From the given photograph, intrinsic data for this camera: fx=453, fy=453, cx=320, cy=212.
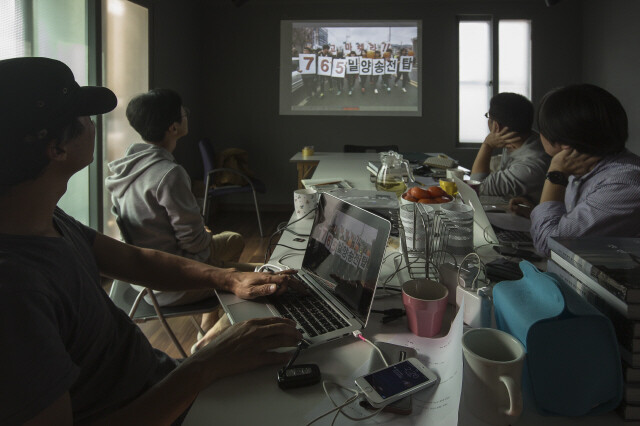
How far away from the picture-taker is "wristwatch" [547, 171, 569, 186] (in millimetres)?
1759

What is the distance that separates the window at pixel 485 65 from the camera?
5.34 m

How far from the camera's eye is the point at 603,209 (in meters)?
1.45

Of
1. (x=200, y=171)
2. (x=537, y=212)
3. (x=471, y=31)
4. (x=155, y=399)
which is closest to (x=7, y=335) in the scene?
(x=155, y=399)

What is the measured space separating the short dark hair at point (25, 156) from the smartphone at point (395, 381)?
665mm

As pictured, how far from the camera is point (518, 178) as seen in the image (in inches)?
98.1

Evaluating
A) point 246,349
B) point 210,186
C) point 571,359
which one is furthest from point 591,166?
point 210,186

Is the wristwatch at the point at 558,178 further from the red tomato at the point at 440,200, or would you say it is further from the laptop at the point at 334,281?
the laptop at the point at 334,281

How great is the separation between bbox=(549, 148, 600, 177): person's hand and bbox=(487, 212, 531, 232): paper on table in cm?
27

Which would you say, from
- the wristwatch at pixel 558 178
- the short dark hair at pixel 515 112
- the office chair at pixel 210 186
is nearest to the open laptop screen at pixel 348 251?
the wristwatch at pixel 558 178

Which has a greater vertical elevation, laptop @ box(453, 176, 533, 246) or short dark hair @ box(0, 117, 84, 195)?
short dark hair @ box(0, 117, 84, 195)

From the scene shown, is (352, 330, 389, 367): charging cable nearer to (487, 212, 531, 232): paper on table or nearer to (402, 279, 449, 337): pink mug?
(402, 279, 449, 337): pink mug

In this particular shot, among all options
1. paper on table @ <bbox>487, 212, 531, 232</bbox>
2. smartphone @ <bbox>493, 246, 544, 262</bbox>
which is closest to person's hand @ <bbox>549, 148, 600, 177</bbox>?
paper on table @ <bbox>487, 212, 531, 232</bbox>

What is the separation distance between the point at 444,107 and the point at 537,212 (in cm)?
410

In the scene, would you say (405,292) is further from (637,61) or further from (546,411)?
(637,61)
